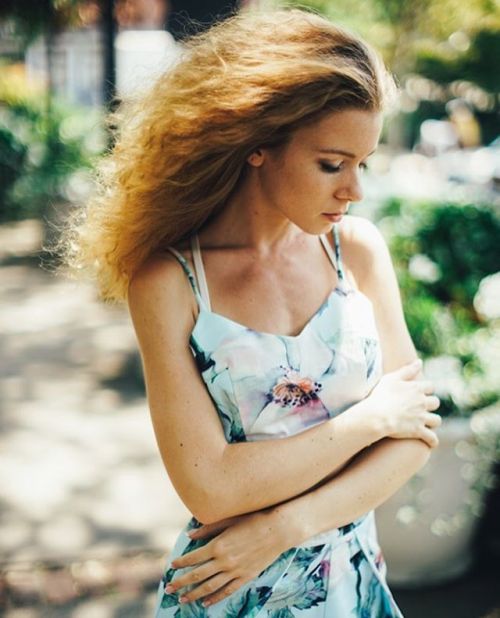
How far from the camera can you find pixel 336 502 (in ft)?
5.68

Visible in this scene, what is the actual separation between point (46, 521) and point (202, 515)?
258 centimetres

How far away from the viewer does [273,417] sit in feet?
5.64

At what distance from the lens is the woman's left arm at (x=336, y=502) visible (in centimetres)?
167

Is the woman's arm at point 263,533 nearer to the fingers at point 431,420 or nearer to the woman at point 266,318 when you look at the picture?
the woman at point 266,318

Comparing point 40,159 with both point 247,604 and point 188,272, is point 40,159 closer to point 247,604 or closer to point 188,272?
point 188,272

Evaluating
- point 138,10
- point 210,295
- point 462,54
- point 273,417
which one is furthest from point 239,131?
point 462,54

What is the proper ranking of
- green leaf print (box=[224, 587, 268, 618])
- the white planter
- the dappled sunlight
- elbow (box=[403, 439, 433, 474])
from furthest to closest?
the dappled sunlight < the white planter < elbow (box=[403, 439, 433, 474]) < green leaf print (box=[224, 587, 268, 618])

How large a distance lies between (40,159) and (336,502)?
1013 cm

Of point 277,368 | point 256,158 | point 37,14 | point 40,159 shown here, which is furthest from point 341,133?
point 37,14

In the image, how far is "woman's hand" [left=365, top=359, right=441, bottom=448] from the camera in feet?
5.93

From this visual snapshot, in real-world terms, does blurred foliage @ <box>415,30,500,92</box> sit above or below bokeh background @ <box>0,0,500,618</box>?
above

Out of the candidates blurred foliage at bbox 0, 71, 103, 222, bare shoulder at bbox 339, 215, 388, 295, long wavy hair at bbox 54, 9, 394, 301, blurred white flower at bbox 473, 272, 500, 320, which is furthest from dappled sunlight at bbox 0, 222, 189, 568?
blurred foliage at bbox 0, 71, 103, 222

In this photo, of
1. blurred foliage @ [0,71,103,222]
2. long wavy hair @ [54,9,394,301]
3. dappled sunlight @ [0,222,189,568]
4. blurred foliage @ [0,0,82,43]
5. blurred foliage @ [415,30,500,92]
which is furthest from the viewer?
blurred foliage @ [415,30,500,92]

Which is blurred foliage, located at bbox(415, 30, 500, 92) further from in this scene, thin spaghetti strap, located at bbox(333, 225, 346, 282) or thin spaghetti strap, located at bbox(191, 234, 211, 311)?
thin spaghetti strap, located at bbox(191, 234, 211, 311)
